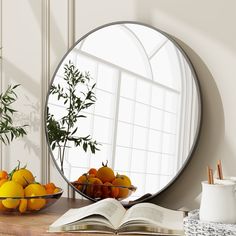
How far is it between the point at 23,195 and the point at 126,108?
56 cm

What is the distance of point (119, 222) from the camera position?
179 cm

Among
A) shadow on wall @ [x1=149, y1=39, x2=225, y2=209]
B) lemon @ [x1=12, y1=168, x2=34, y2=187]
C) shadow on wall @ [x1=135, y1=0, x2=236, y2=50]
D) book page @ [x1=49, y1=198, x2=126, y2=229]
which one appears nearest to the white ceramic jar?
book page @ [x1=49, y1=198, x2=126, y2=229]

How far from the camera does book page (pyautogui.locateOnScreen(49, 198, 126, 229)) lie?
1.78 meters

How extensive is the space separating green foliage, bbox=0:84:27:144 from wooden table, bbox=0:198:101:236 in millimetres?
461

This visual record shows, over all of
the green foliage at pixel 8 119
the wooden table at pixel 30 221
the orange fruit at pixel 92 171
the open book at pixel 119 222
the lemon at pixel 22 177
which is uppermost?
the green foliage at pixel 8 119

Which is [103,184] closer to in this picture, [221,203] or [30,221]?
[30,221]

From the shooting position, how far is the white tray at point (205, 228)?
1.54m

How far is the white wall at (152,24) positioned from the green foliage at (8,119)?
40 millimetres

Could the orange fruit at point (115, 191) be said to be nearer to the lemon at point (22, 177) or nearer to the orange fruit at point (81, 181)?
the orange fruit at point (81, 181)

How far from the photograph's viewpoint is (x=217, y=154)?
204 cm

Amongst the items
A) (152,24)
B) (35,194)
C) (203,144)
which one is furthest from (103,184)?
(152,24)

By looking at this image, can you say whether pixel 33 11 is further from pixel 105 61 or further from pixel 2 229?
pixel 2 229

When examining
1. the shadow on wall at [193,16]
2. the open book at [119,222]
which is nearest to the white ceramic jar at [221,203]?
the open book at [119,222]

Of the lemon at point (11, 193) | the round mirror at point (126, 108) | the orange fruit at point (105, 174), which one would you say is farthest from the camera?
the orange fruit at point (105, 174)
